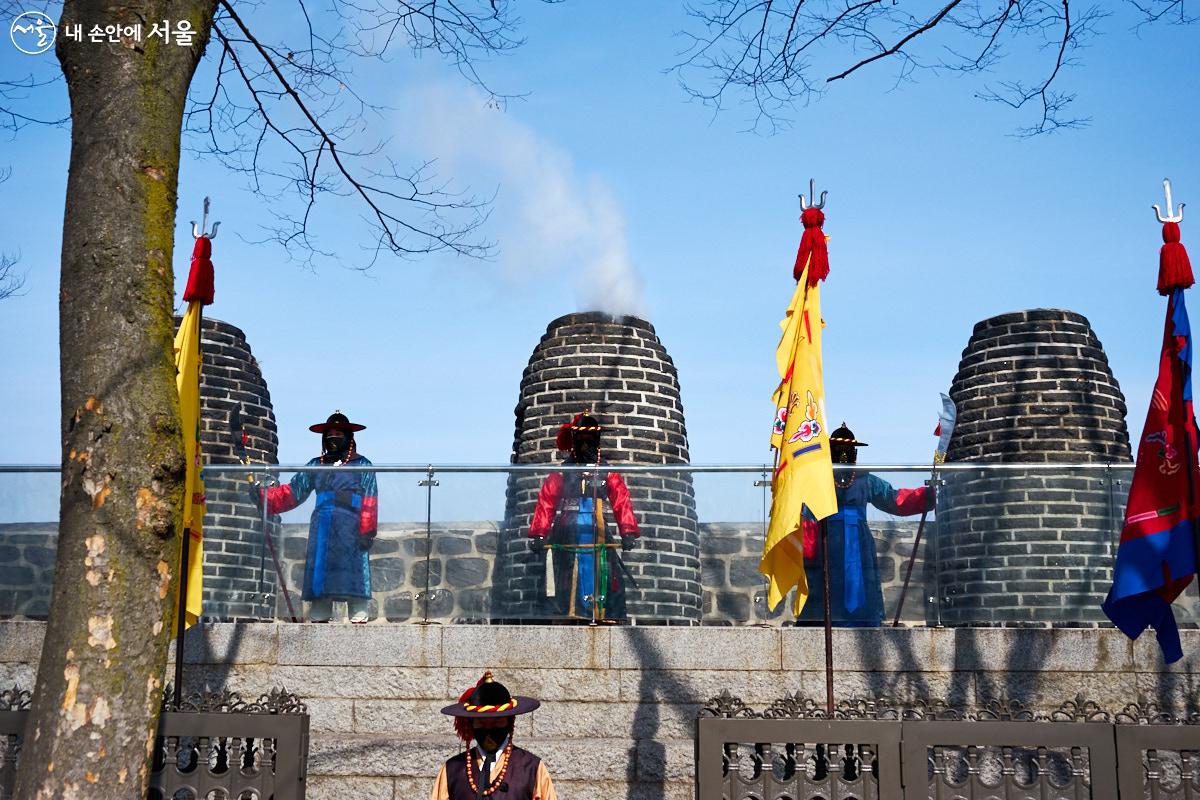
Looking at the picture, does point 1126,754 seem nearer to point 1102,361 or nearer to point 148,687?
point 148,687

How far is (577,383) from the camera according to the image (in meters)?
16.8

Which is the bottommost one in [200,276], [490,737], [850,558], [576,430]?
[490,737]

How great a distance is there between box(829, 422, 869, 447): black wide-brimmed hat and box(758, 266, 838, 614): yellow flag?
4035 millimetres

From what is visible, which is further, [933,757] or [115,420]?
[933,757]

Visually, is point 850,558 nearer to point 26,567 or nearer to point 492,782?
point 492,782

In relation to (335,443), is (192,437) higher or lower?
lower

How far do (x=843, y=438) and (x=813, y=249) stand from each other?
4.53 m

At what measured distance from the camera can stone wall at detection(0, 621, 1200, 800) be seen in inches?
421

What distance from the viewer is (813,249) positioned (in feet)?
30.7

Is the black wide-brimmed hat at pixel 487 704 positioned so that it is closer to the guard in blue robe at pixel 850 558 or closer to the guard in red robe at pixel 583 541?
the guard in red robe at pixel 583 541

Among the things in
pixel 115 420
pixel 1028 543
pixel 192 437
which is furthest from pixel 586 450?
pixel 115 420

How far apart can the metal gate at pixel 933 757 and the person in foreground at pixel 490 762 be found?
2.93 ft

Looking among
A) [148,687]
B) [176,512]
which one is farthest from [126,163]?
[148,687]

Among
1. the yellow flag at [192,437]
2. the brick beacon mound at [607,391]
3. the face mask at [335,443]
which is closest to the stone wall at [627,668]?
the yellow flag at [192,437]
